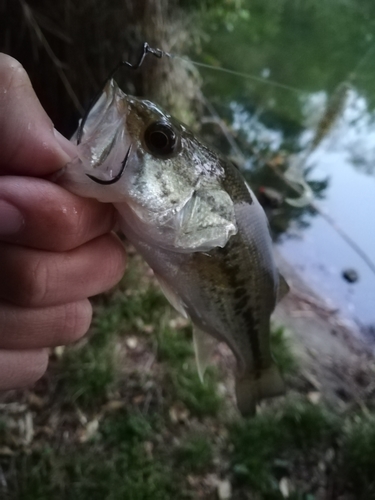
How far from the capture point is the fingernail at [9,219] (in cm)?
76

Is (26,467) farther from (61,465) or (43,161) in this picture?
(43,161)

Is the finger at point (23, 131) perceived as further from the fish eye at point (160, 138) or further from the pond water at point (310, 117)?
the pond water at point (310, 117)

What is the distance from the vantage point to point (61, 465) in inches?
76.7

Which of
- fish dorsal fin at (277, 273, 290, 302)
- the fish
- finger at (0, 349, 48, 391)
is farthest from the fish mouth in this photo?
fish dorsal fin at (277, 273, 290, 302)

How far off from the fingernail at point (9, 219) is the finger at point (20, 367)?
1.08 ft

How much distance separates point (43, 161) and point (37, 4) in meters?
1.84

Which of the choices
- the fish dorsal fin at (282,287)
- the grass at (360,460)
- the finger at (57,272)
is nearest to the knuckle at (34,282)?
the finger at (57,272)

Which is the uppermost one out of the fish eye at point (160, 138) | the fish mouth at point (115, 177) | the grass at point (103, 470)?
the fish eye at point (160, 138)

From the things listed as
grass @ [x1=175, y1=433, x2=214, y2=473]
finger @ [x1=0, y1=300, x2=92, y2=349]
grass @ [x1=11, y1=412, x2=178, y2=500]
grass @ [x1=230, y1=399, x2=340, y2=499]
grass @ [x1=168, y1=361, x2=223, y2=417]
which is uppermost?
finger @ [x1=0, y1=300, x2=92, y2=349]

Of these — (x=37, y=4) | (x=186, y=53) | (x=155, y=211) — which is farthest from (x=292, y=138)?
(x=155, y=211)

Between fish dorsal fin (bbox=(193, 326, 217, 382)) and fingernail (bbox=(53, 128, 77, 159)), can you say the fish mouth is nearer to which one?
fingernail (bbox=(53, 128, 77, 159))

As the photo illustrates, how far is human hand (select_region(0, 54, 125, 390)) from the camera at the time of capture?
2.50 ft

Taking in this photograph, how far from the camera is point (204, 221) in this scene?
88 centimetres

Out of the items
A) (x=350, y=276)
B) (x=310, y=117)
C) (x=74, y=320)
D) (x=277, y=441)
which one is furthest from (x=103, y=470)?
(x=310, y=117)
